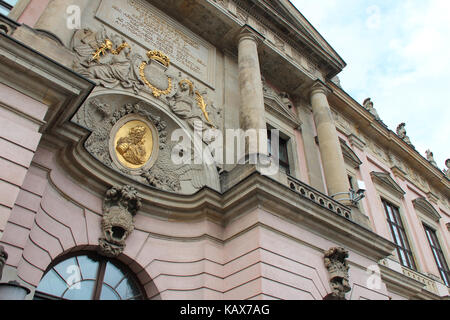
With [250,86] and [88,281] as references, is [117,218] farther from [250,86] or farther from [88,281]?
[250,86]

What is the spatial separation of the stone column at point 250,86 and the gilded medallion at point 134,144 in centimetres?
270

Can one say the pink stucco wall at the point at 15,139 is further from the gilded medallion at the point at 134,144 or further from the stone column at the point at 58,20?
the gilded medallion at the point at 134,144

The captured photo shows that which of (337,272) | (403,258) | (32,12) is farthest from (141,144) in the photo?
(403,258)

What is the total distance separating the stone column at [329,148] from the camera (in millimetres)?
12367

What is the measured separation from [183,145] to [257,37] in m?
5.23

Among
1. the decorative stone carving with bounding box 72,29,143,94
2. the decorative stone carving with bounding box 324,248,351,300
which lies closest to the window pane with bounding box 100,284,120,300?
the decorative stone carving with bounding box 72,29,143,94

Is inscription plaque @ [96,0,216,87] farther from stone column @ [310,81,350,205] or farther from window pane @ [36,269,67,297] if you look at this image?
window pane @ [36,269,67,297]

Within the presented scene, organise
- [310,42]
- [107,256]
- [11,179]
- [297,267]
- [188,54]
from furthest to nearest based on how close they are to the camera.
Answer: [310,42], [188,54], [297,267], [107,256], [11,179]

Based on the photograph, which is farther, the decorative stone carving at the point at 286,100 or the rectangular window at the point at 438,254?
the rectangular window at the point at 438,254

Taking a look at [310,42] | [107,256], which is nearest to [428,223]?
Result: [310,42]

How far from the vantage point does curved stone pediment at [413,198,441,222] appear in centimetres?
1927

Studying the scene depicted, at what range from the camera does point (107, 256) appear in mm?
7961

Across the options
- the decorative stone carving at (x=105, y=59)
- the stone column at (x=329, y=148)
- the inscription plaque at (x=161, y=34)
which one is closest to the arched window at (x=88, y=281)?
the decorative stone carving at (x=105, y=59)
